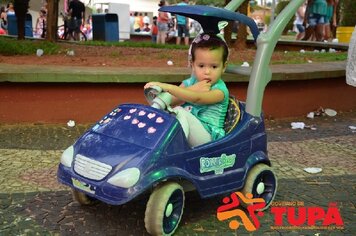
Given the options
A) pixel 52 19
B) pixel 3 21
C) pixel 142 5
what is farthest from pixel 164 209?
pixel 142 5

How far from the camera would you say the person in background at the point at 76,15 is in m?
16.3

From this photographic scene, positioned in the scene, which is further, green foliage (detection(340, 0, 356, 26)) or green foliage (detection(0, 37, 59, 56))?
green foliage (detection(340, 0, 356, 26))

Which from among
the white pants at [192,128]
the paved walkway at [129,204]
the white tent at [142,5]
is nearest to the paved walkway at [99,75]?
the paved walkway at [129,204]

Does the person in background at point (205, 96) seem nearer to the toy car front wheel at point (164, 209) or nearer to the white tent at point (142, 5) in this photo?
the toy car front wheel at point (164, 209)

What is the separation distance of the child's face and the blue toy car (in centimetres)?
27

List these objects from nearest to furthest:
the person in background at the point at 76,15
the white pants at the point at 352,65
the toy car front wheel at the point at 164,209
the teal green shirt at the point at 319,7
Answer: the white pants at the point at 352,65 < the toy car front wheel at the point at 164,209 < the teal green shirt at the point at 319,7 < the person in background at the point at 76,15

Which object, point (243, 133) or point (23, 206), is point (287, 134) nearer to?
point (243, 133)

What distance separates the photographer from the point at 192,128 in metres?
3.18

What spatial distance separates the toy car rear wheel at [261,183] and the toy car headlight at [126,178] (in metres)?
1.01

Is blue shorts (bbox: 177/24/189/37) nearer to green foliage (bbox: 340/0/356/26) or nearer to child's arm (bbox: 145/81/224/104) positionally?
green foliage (bbox: 340/0/356/26)

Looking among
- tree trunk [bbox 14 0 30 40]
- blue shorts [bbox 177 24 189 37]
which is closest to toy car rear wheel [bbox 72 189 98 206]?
tree trunk [bbox 14 0 30 40]

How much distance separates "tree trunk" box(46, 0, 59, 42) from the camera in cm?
1001

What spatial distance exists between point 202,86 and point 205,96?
0.34ft

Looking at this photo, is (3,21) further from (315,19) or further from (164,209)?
(164,209)
